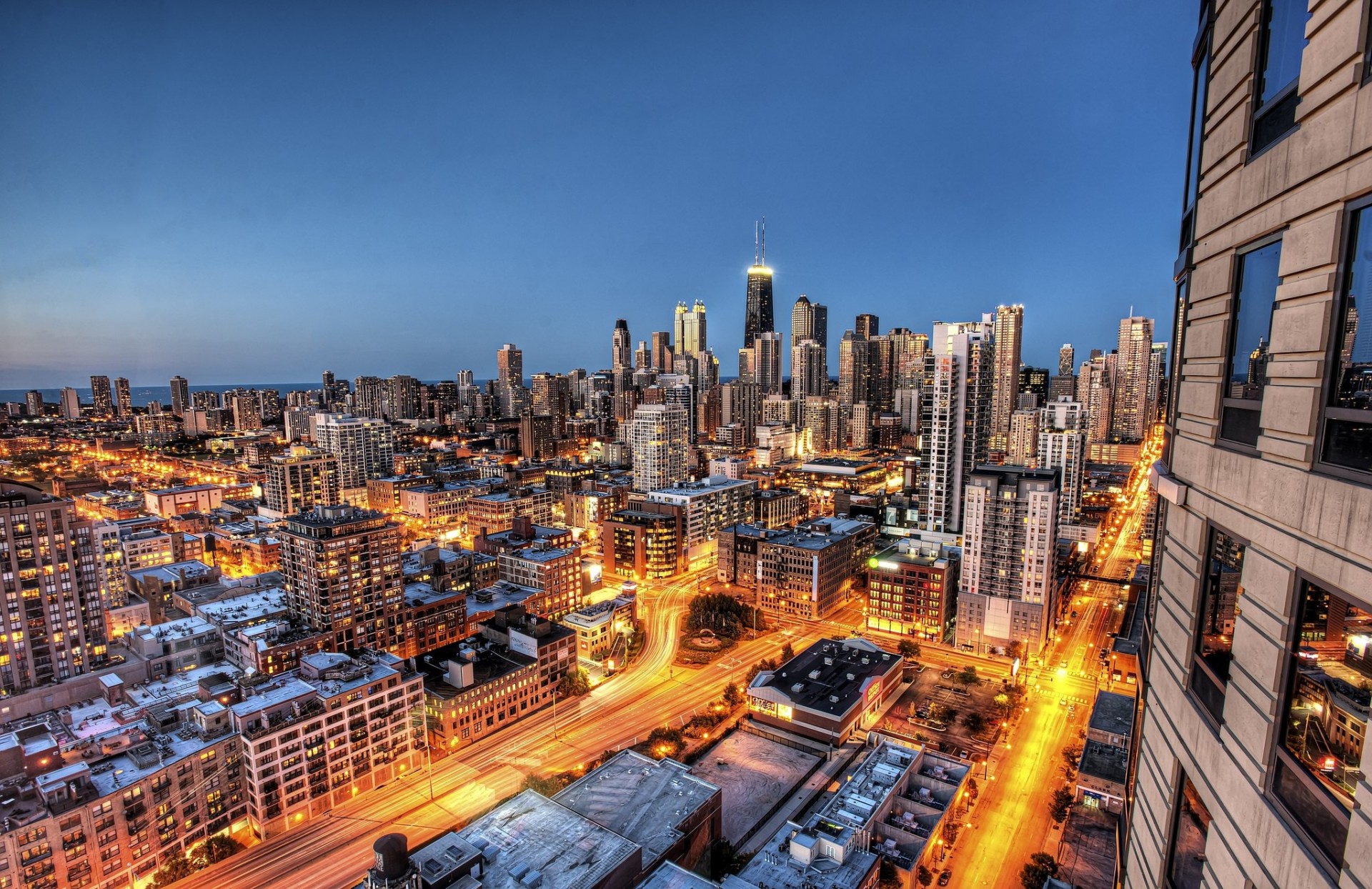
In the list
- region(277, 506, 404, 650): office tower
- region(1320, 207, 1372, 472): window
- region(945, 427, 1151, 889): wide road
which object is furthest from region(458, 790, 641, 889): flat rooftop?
region(1320, 207, 1372, 472): window

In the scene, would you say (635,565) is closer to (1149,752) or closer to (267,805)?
(267,805)

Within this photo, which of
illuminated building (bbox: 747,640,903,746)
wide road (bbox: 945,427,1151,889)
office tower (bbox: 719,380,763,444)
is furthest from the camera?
office tower (bbox: 719,380,763,444)

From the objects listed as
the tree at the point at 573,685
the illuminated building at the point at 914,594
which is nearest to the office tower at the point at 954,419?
the illuminated building at the point at 914,594

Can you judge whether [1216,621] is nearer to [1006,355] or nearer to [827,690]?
[827,690]

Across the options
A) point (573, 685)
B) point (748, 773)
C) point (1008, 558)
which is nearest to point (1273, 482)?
point (748, 773)

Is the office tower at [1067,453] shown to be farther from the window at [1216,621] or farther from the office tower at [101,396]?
the office tower at [101,396]

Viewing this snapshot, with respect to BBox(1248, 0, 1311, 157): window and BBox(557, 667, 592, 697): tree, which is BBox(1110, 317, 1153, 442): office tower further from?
BBox(1248, 0, 1311, 157): window

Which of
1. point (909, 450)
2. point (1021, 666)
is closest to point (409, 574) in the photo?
point (1021, 666)
